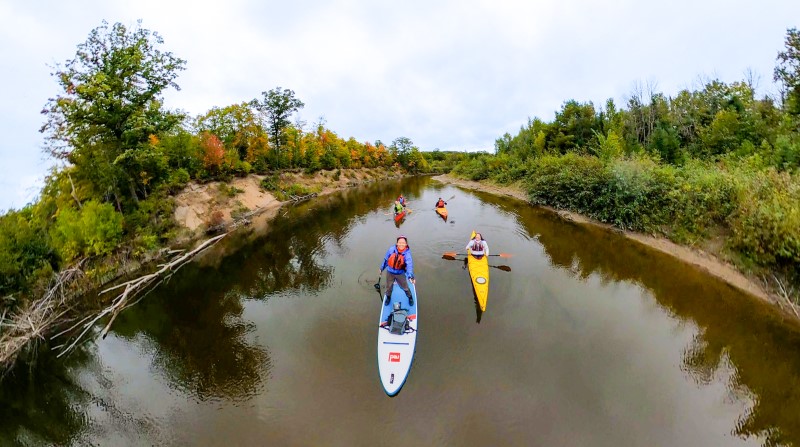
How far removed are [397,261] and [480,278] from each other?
3.82 m

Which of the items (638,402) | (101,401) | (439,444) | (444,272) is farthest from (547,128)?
(101,401)

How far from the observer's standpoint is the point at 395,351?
9.80 meters

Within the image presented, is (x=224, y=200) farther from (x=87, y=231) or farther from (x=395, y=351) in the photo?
(x=395, y=351)

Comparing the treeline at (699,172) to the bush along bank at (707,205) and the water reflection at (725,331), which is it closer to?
the bush along bank at (707,205)

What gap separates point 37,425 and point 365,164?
71.3m

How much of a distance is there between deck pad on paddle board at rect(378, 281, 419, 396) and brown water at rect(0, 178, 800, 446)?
1.05 feet

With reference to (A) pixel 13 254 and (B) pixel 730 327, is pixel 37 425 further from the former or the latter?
(B) pixel 730 327

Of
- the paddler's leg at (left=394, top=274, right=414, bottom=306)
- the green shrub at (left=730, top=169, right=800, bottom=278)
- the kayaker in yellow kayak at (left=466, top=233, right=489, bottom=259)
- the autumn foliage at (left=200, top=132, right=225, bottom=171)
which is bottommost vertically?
the paddler's leg at (left=394, top=274, right=414, bottom=306)

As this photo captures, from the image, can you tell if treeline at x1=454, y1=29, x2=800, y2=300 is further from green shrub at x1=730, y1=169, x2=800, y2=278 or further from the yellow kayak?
the yellow kayak

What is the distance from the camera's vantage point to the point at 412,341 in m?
10.2

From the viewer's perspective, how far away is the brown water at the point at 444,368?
775 centimetres

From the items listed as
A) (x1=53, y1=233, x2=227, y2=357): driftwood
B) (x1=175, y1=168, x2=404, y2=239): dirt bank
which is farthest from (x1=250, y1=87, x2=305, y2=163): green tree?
(x1=53, y1=233, x2=227, y2=357): driftwood

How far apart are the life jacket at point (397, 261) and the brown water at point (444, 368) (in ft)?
6.16

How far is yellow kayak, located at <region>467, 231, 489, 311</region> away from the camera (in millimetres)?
12736
